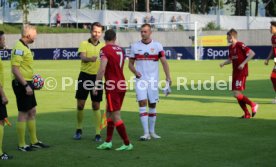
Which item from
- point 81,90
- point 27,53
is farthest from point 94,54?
point 27,53

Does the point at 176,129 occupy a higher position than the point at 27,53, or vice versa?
the point at 27,53

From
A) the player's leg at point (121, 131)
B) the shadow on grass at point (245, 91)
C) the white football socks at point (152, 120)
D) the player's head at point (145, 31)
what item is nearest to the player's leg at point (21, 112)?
the player's leg at point (121, 131)

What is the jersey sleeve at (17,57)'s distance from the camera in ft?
35.7

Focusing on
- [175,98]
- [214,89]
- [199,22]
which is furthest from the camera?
[199,22]

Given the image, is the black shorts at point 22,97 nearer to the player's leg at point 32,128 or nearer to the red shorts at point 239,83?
the player's leg at point 32,128

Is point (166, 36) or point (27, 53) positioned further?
point (166, 36)

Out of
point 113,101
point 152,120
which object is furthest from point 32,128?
point 152,120

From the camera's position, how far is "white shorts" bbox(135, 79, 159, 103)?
12.4 meters

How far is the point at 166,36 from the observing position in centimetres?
5806

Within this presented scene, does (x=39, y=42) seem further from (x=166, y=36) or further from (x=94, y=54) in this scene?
(x=94, y=54)

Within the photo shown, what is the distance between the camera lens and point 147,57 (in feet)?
40.8

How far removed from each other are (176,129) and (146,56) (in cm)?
206

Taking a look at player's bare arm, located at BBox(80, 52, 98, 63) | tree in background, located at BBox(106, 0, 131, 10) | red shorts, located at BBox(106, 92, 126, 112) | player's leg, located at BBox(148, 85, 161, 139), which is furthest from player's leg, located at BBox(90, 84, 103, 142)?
tree in background, located at BBox(106, 0, 131, 10)

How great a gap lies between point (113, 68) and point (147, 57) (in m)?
1.63
